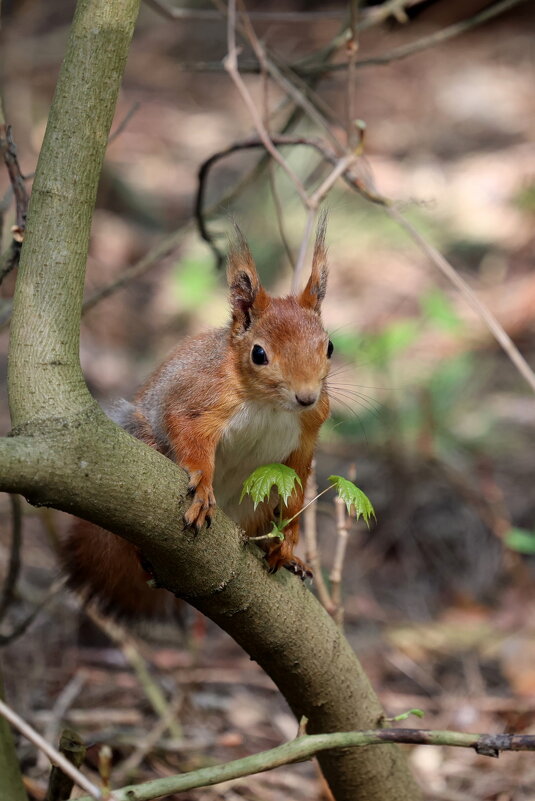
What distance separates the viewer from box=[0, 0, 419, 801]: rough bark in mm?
1208

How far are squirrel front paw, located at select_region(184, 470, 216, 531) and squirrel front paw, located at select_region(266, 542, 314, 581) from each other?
203 millimetres

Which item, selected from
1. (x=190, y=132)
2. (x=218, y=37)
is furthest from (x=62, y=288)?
(x=218, y=37)

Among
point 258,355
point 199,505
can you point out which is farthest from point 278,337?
point 199,505

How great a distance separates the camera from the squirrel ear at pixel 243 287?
1.78m

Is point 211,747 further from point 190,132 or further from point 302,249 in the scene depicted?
point 190,132

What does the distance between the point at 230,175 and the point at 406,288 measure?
6.01 feet

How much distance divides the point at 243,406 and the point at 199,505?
1.39 feet

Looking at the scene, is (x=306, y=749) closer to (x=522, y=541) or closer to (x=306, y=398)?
(x=306, y=398)

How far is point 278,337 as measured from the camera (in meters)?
1.68

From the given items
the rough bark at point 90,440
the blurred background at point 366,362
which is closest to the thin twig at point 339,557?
the blurred background at point 366,362

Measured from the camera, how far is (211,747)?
8.34 feet

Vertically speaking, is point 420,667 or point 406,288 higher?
point 406,288

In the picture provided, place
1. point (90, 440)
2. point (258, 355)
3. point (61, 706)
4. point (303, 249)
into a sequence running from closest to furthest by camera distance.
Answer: point (90, 440) < point (258, 355) < point (303, 249) < point (61, 706)

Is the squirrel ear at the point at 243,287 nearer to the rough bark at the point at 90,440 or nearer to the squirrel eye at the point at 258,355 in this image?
the squirrel eye at the point at 258,355
